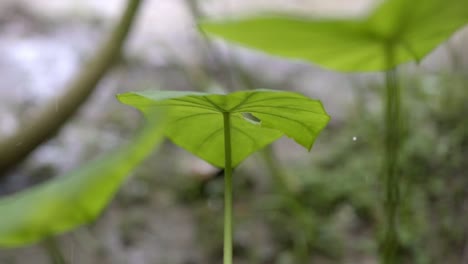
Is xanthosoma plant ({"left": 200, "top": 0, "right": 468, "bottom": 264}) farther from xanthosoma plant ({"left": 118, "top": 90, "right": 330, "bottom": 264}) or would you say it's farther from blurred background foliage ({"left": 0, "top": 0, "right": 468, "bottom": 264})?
blurred background foliage ({"left": 0, "top": 0, "right": 468, "bottom": 264})

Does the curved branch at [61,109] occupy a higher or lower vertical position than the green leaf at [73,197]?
higher

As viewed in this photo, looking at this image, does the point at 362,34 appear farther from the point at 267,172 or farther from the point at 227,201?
the point at 267,172

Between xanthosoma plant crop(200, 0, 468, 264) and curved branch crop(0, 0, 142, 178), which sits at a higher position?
curved branch crop(0, 0, 142, 178)

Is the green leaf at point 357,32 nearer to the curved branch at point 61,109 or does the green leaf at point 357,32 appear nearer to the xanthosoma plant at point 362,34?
the xanthosoma plant at point 362,34

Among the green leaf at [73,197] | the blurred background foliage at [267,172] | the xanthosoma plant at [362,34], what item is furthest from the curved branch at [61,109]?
the green leaf at [73,197]

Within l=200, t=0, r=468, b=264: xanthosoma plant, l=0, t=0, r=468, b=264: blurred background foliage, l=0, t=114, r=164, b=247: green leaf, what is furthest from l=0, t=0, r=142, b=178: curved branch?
l=0, t=114, r=164, b=247: green leaf

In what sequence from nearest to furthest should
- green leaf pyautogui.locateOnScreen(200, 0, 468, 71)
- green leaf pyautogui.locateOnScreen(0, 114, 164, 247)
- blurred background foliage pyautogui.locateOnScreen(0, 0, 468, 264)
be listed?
green leaf pyautogui.locateOnScreen(0, 114, 164, 247) < green leaf pyautogui.locateOnScreen(200, 0, 468, 71) < blurred background foliage pyautogui.locateOnScreen(0, 0, 468, 264)
